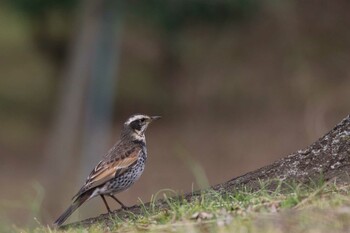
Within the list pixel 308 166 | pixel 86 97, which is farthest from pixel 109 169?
pixel 86 97

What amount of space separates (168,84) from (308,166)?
1108 inches

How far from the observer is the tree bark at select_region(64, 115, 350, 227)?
9.58m

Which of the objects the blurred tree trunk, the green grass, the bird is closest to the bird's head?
the bird

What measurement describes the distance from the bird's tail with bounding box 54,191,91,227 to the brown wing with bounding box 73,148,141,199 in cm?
7

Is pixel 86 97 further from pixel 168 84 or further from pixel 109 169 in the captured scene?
pixel 109 169

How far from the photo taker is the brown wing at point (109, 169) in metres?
11.1

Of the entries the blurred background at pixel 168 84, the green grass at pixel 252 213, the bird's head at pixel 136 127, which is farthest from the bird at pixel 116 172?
the blurred background at pixel 168 84

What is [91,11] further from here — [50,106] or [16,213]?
[50,106]

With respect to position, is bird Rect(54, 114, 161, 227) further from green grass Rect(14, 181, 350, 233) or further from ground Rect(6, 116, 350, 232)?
green grass Rect(14, 181, 350, 233)

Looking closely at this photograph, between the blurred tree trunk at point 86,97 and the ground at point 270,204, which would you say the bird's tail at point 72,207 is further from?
the blurred tree trunk at point 86,97

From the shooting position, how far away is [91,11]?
26094 mm

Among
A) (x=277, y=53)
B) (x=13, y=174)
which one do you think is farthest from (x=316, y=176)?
(x=277, y=53)

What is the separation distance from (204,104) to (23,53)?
6840 mm

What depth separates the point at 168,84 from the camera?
124ft
